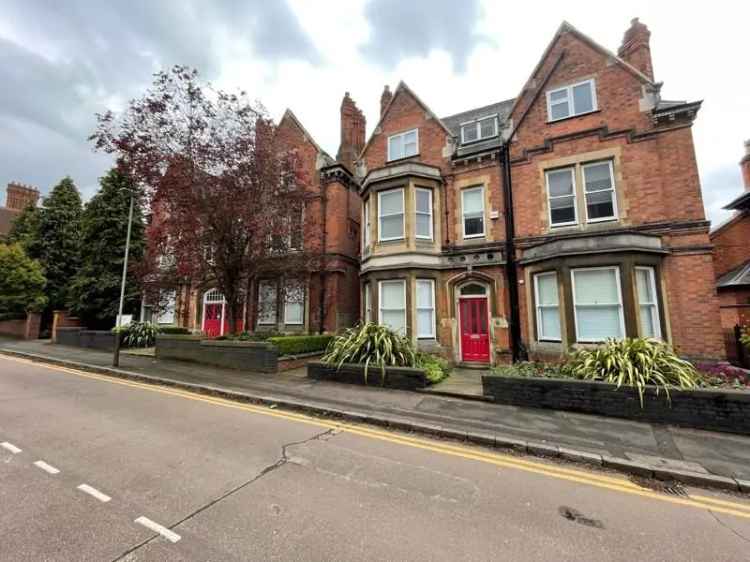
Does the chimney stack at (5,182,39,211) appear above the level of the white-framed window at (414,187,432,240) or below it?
above

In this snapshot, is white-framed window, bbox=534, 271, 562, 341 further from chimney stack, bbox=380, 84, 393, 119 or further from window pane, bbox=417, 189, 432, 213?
chimney stack, bbox=380, 84, 393, 119

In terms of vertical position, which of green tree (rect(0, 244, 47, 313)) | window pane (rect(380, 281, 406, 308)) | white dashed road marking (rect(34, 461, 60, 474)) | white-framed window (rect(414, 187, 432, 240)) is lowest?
white dashed road marking (rect(34, 461, 60, 474))

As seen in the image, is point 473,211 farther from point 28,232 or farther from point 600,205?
point 28,232

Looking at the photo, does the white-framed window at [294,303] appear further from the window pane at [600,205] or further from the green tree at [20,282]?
the green tree at [20,282]

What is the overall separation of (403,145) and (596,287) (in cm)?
1023

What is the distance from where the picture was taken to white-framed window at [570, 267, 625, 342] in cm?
1047

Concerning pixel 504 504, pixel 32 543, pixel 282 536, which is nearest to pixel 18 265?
pixel 32 543

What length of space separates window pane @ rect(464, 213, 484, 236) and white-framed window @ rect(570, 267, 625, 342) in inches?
155

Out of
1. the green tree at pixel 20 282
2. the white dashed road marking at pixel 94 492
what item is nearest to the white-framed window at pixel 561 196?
the white dashed road marking at pixel 94 492

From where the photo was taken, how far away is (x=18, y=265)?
22.2 metres

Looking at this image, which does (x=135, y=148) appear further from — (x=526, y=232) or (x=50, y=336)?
(x=50, y=336)

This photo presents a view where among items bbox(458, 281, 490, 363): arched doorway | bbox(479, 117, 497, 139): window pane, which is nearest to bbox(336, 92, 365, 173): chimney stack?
bbox(479, 117, 497, 139): window pane

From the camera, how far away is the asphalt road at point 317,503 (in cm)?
299

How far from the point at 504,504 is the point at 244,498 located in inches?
116
